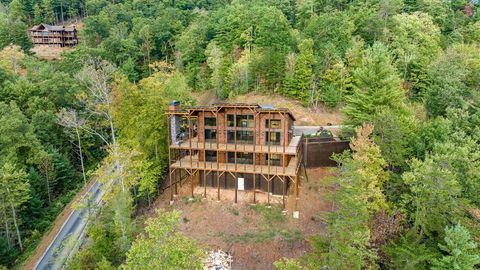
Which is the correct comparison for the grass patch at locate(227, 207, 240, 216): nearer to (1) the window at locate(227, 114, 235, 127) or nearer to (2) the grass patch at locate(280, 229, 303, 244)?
(2) the grass patch at locate(280, 229, 303, 244)

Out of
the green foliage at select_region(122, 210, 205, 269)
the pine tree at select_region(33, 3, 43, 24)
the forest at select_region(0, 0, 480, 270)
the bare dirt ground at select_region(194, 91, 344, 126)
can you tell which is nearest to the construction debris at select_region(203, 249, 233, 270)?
the forest at select_region(0, 0, 480, 270)

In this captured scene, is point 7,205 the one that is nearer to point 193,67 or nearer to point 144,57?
point 193,67

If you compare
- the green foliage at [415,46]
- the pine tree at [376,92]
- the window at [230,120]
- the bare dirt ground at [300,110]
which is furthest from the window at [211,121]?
the green foliage at [415,46]

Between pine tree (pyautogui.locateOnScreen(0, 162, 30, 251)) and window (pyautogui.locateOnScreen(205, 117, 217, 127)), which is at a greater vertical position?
window (pyautogui.locateOnScreen(205, 117, 217, 127))

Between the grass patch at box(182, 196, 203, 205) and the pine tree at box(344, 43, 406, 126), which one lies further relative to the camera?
the grass patch at box(182, 196, 203, 205)

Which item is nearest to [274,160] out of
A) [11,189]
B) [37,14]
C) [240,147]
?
[240,147]
